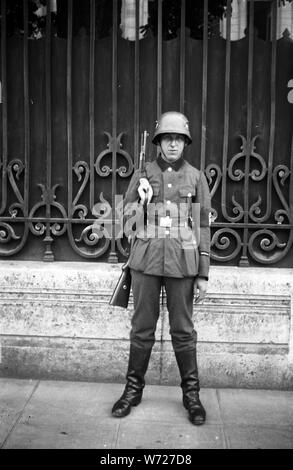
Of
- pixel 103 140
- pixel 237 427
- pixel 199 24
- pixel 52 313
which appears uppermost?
pixel 199 24

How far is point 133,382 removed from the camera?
4355mm

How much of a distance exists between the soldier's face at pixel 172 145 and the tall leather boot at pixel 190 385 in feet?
4.40

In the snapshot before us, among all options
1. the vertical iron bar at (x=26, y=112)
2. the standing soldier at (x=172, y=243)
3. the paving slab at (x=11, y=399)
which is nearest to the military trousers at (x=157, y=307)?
the standing soldier at (x=172, y=243)

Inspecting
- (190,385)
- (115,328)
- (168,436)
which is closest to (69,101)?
(115,328)

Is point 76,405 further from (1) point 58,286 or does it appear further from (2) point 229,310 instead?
(2) point 229,310

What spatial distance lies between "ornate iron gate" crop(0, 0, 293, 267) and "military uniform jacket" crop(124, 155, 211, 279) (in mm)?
878

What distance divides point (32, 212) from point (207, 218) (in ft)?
5.44

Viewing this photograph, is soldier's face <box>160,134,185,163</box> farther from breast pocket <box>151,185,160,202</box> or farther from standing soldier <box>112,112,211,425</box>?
breast pocket <box>151,185,160,202</box>

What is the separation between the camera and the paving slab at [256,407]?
4297mm

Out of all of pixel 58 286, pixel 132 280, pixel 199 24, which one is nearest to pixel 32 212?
pixel 58 286

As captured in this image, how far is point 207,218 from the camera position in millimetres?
4129

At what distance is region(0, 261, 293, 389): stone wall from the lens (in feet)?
16.0

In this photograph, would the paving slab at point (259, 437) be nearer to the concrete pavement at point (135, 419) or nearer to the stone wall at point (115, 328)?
the concrete pavement at point (135, 419)

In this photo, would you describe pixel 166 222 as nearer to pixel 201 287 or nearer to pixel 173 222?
pixel 173 222
